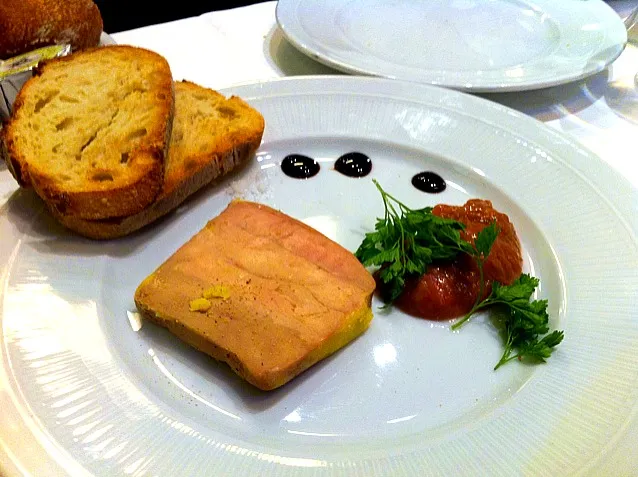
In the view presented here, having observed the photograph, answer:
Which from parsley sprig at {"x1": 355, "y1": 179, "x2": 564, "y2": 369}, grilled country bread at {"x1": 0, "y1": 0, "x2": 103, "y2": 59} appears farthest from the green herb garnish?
grilled country bread at {"x1": 0, "y1": 0, "x2": 103, "y2": 59}

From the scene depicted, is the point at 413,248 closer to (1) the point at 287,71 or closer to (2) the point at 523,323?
(2) the point at 523,323

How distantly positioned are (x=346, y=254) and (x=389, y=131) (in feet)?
2.79

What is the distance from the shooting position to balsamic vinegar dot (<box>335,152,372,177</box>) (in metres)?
2.46

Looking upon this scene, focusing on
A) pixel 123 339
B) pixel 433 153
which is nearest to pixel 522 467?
pixel 123 339

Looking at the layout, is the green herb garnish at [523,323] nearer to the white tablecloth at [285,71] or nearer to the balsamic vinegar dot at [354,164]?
the balsamic vinegar dot at [354,164]

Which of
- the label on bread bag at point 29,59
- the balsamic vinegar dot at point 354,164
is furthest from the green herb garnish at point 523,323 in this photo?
the label on bread bag at point 29,59

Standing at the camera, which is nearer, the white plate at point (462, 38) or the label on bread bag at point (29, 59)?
the label on bread bag at point (29, 59)

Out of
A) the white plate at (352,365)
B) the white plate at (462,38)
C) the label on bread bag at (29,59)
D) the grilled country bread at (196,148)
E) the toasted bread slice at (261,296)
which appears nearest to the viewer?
the white plate at (352,365)


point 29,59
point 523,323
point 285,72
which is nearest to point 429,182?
point 523,323

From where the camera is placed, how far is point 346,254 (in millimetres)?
1952

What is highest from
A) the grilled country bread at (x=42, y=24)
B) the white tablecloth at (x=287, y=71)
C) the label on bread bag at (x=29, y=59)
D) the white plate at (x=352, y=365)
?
the grilled country bread at (x=42, y=24)

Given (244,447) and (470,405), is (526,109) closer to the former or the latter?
(470,405)

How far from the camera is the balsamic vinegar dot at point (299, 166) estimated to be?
8.05 feet

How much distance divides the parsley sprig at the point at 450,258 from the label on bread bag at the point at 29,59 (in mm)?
1669
